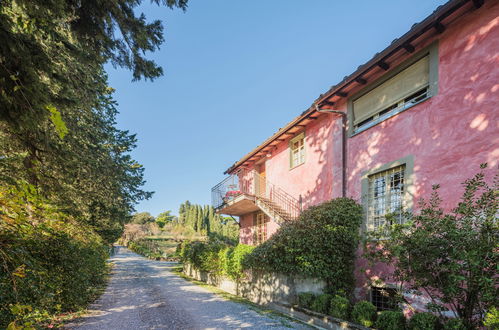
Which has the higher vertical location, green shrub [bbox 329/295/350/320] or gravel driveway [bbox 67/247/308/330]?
green shrub [bbox 329/295/350/320]

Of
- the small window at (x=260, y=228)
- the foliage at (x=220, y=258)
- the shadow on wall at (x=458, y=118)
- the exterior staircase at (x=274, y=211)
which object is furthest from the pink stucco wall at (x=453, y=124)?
the small window at (x=260, y=228)

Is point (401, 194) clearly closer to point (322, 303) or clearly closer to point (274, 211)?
point (322, 303)

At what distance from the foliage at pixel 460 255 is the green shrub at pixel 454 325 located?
163 millimetres

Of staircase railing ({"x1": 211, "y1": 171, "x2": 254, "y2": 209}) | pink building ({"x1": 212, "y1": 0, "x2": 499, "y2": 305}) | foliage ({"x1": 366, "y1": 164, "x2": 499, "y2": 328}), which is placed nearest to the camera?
foliage ({"x1": 366, "y1": 164, "x2": 499, "y2": 328})

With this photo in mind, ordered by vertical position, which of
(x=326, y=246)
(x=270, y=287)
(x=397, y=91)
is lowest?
(x=270, y=287)

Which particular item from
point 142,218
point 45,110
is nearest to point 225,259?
point 45,110

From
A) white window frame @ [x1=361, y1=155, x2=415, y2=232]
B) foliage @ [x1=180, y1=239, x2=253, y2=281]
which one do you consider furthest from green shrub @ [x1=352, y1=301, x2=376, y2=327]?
foliage @ [x1=180, y1=239, x2=253, y2=281]

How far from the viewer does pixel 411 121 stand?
6703 millimetres

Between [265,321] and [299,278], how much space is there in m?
1.69

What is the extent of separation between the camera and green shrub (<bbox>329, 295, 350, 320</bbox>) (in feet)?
20.0

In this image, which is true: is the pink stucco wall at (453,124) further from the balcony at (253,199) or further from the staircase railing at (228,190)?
the staircase railing at (228,190)

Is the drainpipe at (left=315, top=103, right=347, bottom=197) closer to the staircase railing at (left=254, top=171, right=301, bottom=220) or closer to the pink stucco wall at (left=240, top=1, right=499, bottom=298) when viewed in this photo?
the pink stucco wall at (left=240, top=1, right=499, bottom=298)

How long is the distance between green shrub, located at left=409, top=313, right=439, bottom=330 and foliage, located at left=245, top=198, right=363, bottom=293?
2.48 m

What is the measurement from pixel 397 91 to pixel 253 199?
23.5ft
